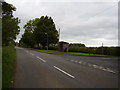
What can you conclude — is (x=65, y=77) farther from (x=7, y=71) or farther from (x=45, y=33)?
(x=45, y=33)

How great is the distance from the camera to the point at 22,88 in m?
5.11

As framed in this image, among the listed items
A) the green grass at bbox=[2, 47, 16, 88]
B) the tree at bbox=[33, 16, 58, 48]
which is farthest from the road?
the tree at bbox=[33, 16, 58, 48]

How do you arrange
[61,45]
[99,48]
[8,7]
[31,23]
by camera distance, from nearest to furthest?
[8,7]
[99,48]
[61,45]
[31,23]

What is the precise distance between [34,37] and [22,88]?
169 feet

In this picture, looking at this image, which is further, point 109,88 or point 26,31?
point 26,31

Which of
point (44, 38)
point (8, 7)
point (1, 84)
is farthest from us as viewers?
point (44, 38)

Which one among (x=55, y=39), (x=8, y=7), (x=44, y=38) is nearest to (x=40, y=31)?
(x=44, y=38)

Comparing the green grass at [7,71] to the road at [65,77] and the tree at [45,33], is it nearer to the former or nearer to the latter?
the road at [65,77]

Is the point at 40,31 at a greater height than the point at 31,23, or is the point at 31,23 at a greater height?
the point at 31,23

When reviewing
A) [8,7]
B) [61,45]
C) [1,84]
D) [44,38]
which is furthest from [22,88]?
[44,38]

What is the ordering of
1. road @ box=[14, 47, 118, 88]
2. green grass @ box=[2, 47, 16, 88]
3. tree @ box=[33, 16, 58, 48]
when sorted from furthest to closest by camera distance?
tree @ box=[33, 16, 58, 48] < road @ box=[14, 47, 118, 88] < green grass @ box=[2, 47, 16, 88]

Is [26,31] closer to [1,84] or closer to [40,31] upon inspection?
[40,31]

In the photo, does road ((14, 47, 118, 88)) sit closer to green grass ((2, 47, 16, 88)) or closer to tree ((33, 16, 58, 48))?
green grass ((2, 47, 16, 88))

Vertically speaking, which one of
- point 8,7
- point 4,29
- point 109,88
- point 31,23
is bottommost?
point 109,88
